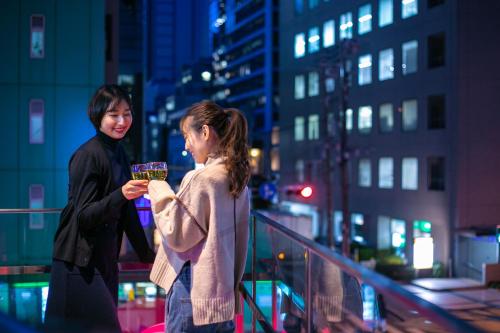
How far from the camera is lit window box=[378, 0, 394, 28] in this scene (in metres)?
22.1

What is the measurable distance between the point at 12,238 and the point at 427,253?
52.6ft

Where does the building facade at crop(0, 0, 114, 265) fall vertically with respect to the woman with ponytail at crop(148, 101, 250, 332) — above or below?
above

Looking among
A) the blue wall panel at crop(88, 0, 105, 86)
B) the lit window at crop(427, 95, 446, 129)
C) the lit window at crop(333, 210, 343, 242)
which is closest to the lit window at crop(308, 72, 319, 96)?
the lit window at crop(333, 210, 343, 242)

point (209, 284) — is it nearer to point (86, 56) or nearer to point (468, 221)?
point (86, 56)

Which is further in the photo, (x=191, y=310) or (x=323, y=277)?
(x=323, y=277)

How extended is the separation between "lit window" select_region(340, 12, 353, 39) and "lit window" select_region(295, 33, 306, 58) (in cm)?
344

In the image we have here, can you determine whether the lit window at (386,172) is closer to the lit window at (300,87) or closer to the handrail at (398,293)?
the lit window at (300,87)

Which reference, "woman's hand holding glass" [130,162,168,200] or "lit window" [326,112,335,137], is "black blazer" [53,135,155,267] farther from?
"lit window" [326,112,335,137]

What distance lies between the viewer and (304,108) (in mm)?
27531

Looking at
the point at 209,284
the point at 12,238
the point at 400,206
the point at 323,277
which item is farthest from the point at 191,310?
the point at 400,206

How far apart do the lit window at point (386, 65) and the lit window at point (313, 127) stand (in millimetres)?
4308

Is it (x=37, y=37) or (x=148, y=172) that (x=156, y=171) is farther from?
(x=37, y=37)

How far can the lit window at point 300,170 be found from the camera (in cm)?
2809

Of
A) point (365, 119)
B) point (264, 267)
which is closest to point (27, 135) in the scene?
point (264, 267)
